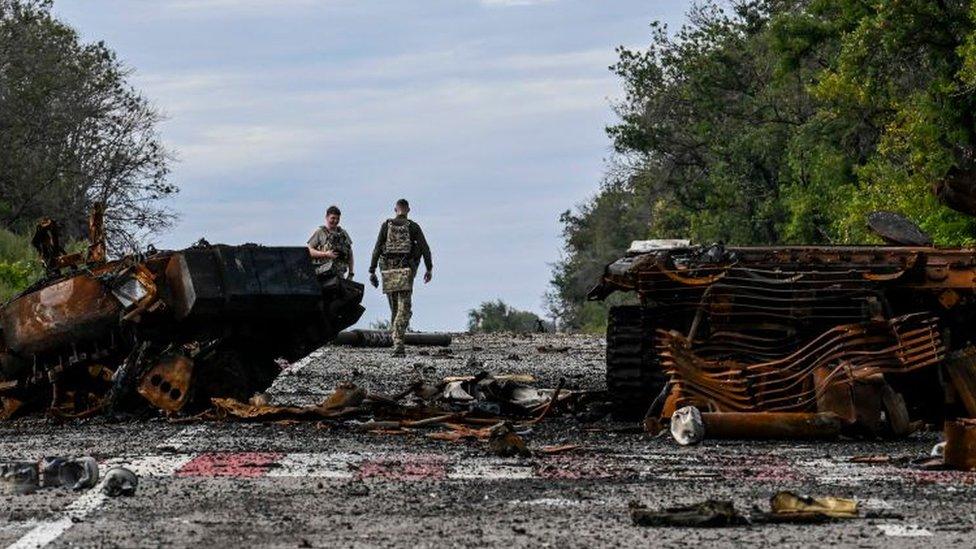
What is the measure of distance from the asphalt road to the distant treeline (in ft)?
74.3

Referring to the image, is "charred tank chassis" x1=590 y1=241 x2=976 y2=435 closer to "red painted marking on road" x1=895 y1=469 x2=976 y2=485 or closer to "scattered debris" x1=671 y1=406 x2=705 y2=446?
"scattered debris" x1=671 y1=406 x2=705 y2=446

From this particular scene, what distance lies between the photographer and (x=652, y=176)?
78.9 metres

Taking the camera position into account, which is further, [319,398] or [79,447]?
[319,398]

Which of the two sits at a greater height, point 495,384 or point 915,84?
point 915,84

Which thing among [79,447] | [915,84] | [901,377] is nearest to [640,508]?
[79,447]

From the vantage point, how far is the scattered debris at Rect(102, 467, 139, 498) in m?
11.0

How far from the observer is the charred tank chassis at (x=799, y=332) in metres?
15.9

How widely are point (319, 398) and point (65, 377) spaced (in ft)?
10.6

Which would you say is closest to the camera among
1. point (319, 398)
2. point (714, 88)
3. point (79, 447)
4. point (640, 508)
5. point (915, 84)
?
point (640, 508)

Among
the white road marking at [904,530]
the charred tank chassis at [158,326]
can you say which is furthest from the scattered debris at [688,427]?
the white road marking at [904,530]

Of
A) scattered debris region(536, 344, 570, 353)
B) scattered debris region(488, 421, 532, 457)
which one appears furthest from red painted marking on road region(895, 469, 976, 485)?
scattered debris region(536, 344, 570, 353)

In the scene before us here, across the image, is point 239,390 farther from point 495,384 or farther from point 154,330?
point 495,384

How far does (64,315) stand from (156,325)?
30.4 inches

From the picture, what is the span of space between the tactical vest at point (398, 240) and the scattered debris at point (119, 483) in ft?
55.7
